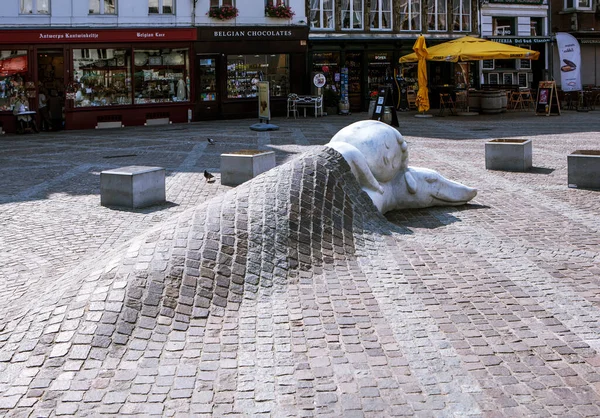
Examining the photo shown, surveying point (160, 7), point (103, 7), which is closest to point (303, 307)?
point (103, 7)

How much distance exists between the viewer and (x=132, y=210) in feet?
38.7

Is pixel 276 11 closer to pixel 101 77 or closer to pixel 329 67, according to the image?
pixel 329 67

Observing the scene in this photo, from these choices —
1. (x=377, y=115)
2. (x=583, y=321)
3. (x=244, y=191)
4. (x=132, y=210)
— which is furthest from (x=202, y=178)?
(x=377, y=115)

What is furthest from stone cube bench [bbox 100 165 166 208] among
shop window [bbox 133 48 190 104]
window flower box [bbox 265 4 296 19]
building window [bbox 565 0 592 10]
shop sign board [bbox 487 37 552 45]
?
building window [bbox 565 0 592 10]

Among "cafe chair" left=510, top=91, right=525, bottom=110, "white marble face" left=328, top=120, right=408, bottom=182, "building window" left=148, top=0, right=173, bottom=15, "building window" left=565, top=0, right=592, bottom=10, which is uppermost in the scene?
"building window" left=565, top=0, right=592, bottom=10

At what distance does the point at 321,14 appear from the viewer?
3459 centimetres

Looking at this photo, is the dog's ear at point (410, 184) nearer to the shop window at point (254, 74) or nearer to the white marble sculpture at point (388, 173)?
the white marble sculpture at point (388, 173)

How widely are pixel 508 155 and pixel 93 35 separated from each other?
18.2 m

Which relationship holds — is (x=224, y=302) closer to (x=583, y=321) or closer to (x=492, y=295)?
(x=492, y=295)

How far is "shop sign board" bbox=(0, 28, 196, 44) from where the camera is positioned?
2738cm

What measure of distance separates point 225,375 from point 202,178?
9728mm

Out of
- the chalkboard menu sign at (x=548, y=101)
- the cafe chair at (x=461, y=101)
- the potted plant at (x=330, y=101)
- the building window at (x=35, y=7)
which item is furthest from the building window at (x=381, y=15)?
the building window at (x=35, y=7)

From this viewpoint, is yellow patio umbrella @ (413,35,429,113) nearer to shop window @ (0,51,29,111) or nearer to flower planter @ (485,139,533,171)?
shop window @ (0,51,29,111)

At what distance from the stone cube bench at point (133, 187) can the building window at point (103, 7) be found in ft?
60.1
